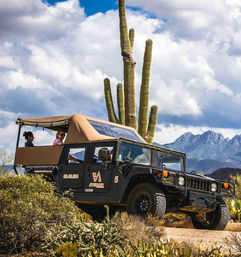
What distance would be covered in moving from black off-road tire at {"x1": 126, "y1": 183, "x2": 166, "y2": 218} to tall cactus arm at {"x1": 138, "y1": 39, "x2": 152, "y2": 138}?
869 centimetres

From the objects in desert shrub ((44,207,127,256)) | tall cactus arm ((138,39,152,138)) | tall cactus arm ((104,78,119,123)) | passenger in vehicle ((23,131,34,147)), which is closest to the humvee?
passenger in vehicle ((23,131,34,147))

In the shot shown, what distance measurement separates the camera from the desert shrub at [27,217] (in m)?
5.45

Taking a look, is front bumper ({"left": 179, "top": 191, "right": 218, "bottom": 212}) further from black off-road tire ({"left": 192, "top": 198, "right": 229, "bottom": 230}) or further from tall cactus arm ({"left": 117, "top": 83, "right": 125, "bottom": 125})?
tall cactus arm ({"left": 117, "top": 83, "right": 125, "bottom": 125})

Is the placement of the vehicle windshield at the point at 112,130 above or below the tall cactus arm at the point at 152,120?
below

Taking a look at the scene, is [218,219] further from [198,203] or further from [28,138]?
[28,138]

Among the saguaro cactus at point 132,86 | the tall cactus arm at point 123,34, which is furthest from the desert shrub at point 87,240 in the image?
the tall cactus arm at point 123,34

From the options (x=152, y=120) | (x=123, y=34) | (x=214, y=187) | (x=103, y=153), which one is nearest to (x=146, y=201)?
(x=103, y=153)

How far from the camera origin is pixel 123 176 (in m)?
8.10

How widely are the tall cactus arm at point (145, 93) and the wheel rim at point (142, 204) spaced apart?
28.7 feet

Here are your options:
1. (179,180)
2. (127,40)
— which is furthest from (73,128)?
(127,40)

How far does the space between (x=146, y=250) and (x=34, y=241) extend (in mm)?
1907

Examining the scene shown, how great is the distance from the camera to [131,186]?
815 centimetres

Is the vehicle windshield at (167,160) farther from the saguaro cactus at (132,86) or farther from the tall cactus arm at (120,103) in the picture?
the tall cactus arm at (120,103)

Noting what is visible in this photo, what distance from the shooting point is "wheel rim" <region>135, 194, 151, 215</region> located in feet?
24.8
